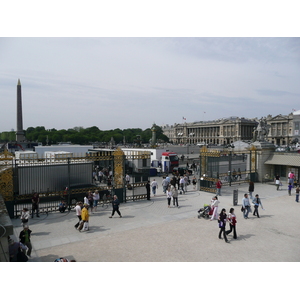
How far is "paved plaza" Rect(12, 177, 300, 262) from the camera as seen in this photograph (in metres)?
8.57

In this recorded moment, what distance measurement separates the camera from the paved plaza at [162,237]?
857cm

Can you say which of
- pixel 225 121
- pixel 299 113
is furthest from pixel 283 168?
pixel 225 121

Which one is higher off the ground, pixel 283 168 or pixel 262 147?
pixel 262 147

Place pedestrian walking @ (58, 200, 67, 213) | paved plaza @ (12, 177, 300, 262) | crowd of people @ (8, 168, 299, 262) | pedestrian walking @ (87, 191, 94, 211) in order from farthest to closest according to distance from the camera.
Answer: pedestrian walking @ (87, 191, 94, 211)
pedestrian walking @ (58, 200, 67, 213)
paved plaza @ (12, 177, 300, 262)
crowd of people @ (8, 168, 299, 262)

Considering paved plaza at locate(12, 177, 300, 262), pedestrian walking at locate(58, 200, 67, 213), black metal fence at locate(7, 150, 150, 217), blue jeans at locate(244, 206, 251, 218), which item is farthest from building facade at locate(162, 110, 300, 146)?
pedestrian walking at locate(58, 200, 67, 213)

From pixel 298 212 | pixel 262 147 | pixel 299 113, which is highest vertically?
pixel 299 113

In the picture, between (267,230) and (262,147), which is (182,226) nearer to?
(267,230)

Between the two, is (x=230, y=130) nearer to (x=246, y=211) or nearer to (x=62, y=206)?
(x=246, y=211)

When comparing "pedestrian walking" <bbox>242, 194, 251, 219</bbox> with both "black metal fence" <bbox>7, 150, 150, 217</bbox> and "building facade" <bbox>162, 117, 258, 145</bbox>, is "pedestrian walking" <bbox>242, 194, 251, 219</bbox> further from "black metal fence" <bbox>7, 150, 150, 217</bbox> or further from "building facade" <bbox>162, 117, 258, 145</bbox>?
"building facade" <bbox>162, 117, 258, 145</bbox>

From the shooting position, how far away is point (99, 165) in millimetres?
27719

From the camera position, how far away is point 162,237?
10.3 metres

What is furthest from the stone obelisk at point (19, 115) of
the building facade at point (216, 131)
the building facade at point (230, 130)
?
the building facade at point (216, 131)

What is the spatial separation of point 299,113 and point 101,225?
39160 millimetres

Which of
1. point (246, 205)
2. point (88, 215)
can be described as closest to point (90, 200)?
point (88, 215)
